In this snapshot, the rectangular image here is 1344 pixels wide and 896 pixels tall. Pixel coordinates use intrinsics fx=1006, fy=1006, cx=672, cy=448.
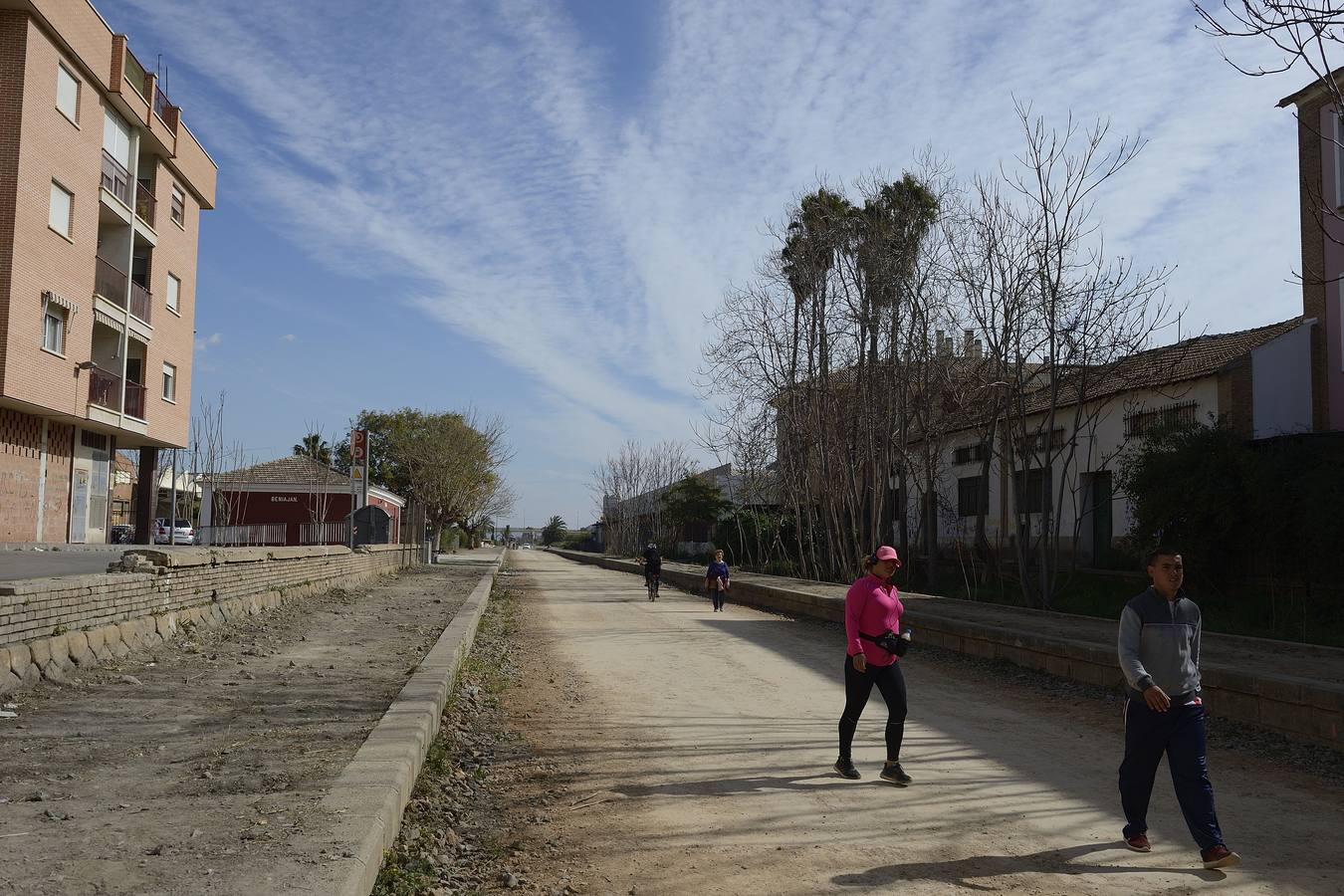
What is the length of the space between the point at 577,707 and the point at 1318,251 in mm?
18630

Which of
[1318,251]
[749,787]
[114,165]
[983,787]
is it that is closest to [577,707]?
[749,787]

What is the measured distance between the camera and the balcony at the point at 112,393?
992 inches

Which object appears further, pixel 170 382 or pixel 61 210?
pixel 170 382

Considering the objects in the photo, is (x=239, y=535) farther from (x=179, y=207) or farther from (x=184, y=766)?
(x=184, y=766)

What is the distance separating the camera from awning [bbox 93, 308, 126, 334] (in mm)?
25391

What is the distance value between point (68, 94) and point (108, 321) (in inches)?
220

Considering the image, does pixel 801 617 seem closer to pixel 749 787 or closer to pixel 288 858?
pixel 749 787

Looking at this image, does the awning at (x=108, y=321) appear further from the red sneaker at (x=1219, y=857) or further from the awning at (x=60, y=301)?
the red sneaker at (x=1219, y=857)

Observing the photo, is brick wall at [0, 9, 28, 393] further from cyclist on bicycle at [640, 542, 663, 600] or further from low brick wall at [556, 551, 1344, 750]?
low brick wall at [556, 551, 1344, 750]

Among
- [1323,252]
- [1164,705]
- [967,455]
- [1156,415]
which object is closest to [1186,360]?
[1156,415]

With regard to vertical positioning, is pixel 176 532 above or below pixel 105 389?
below

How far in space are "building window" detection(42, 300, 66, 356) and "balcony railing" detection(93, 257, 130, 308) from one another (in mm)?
1680

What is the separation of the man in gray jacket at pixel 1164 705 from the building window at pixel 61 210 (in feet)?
80.7

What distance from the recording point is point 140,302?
28.0 metres
